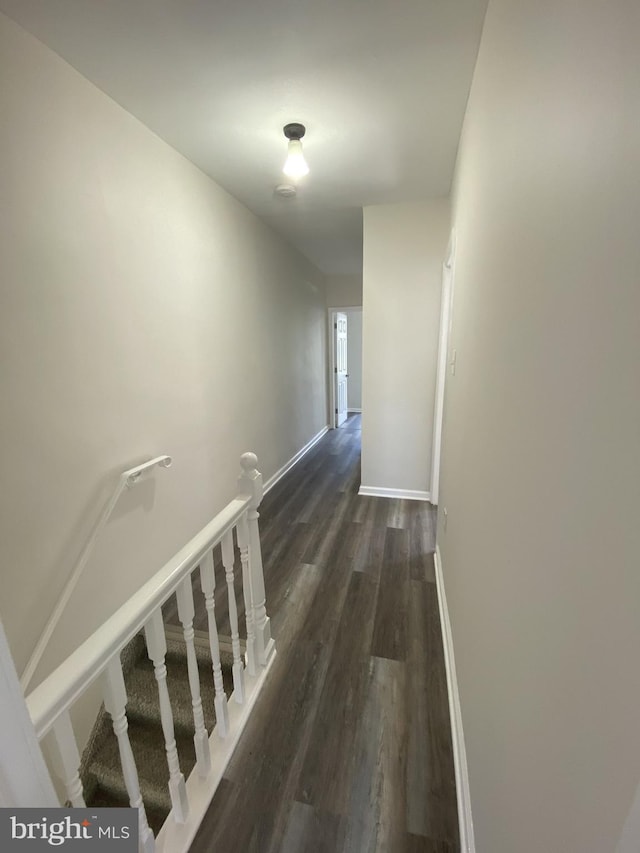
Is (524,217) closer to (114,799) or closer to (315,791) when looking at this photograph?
(315,791)

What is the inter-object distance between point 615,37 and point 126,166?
6.82 ft

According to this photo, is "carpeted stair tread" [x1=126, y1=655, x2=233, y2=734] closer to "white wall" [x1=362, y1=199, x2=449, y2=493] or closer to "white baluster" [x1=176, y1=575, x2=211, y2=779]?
"white baluster" [x1=176, y1=575, x2=211, y2=779]

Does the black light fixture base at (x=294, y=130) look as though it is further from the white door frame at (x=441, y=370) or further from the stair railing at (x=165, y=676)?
the stair railing at (x=165, y=676)

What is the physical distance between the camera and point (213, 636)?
1.24 metres

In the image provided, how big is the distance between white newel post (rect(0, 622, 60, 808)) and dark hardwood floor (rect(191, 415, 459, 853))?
2.90 feet

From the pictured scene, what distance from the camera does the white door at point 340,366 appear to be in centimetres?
589

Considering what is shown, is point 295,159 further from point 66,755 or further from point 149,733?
point 149,733

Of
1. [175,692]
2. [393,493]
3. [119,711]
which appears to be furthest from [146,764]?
[393,493]

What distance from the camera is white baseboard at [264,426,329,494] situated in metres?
3.69

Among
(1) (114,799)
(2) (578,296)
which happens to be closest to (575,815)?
(2) (578,296)

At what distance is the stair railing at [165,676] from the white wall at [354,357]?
6362 millimetres

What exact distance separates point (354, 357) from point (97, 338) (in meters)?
6.23

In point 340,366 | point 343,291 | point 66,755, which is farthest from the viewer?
point 340,366

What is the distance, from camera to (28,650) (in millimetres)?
1396
